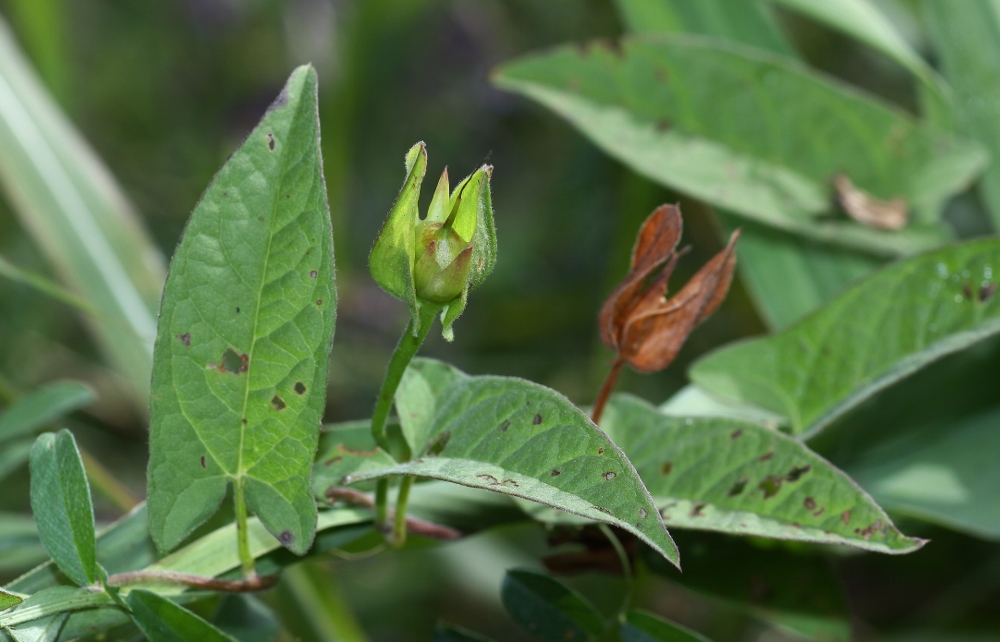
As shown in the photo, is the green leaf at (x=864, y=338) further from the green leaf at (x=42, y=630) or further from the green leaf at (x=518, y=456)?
the green leaf at (x=42, y=630)

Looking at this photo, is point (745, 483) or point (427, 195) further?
point (427, 195)

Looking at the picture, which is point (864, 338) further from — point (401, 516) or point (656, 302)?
point (401, 516)

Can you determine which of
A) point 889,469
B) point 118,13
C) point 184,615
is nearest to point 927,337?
point 889,469

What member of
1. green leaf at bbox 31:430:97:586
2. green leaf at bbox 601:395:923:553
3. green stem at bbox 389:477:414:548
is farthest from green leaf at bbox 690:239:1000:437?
green leaf at bbox 31:430:97:586

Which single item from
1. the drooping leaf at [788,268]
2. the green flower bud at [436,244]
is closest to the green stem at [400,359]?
the green flower bud at [436,244]

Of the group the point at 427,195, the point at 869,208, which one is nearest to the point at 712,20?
the point at 869,208

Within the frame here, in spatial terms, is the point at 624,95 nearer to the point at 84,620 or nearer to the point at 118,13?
the point at 84,620

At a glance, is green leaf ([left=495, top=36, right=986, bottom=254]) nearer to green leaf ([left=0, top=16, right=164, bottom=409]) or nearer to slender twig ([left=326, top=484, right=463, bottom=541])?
slender twig ([left=326, top=484, right=463, bottom=541])
